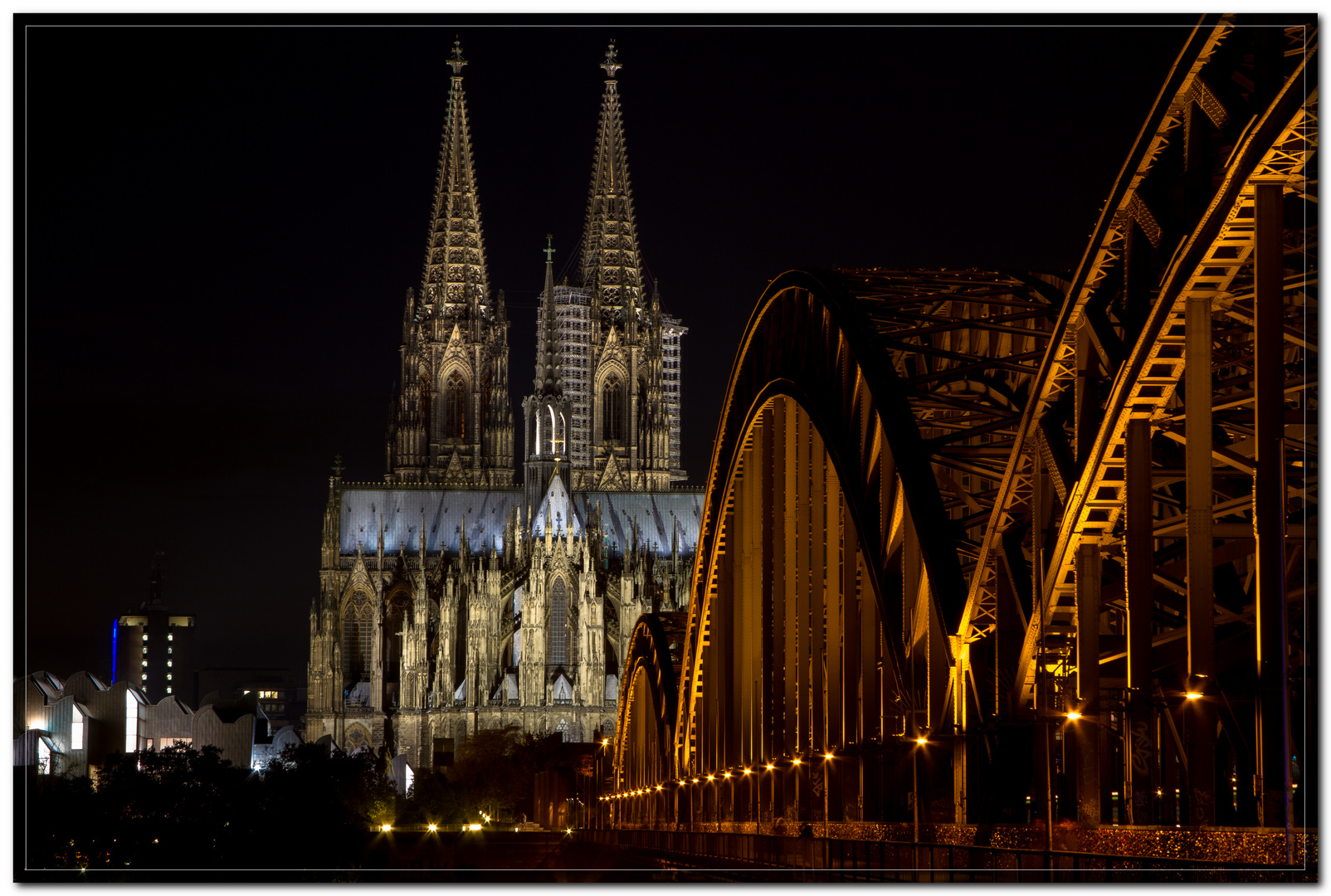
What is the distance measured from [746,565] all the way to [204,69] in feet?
68.1

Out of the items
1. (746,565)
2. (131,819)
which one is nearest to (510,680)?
(131,819)

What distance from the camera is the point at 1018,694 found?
787 inches

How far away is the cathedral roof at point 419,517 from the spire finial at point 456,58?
121 meters

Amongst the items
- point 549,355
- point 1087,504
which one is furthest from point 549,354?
point 1087,504

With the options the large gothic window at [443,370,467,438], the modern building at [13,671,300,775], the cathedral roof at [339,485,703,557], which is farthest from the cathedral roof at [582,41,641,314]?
the modern building at [13,671,300,775]

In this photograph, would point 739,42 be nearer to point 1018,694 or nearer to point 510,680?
point 1018,694

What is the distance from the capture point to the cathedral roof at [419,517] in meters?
144

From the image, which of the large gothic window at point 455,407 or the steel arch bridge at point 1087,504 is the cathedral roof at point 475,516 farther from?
the steel arch bridge at point 1087,504

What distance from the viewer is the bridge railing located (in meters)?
14.7

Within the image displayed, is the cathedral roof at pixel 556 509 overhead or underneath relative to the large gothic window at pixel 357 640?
overhead

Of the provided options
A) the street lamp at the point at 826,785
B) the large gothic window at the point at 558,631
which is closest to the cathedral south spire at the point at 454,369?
the large gothic window at the point at 558,631

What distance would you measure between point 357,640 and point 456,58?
119855 mm

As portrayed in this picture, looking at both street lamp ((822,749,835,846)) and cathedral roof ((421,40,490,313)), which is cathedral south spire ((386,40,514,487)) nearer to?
cathedral roof ((421,40,490,313))

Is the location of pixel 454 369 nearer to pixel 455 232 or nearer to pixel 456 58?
pixel 455 232
